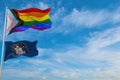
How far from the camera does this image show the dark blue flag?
3297cm

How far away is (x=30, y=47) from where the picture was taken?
33.8m

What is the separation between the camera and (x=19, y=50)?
33219 millimetres

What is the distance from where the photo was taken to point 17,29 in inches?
1328

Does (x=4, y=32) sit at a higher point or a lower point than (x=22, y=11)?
lower

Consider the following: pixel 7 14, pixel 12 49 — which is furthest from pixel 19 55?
pixel 7 14

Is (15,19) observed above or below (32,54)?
above

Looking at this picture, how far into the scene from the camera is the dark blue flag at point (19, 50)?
108 feet

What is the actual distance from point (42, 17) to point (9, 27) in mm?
4123

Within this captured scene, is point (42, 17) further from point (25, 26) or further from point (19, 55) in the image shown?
point (19, 55)

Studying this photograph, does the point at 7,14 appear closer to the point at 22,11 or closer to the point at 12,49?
the point at 22,11

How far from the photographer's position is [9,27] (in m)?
33.4

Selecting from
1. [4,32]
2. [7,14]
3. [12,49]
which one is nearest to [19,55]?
[12,49]

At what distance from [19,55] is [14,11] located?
545 cm

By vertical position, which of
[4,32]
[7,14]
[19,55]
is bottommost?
[19,55]
